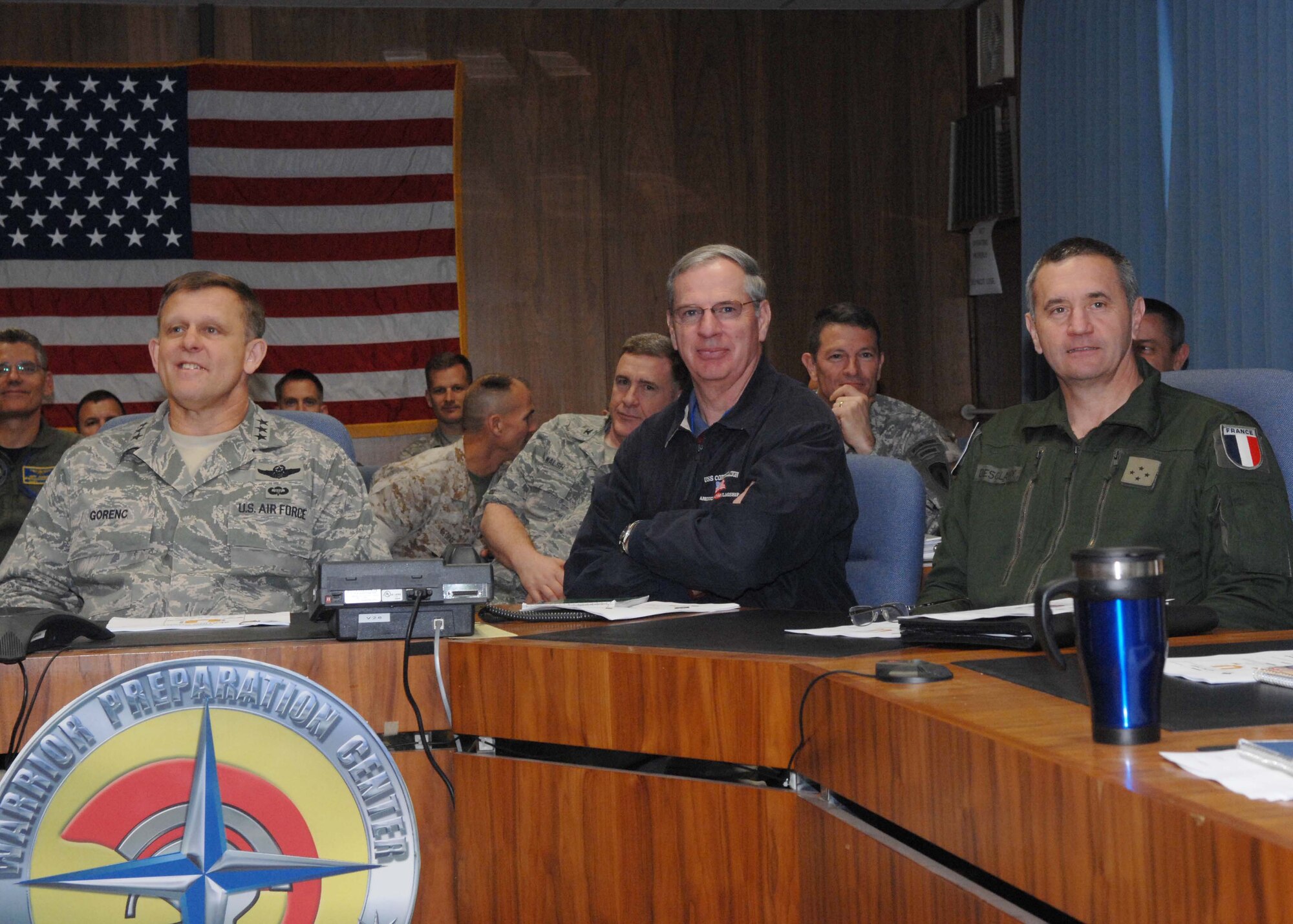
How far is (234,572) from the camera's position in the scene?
2.22 m

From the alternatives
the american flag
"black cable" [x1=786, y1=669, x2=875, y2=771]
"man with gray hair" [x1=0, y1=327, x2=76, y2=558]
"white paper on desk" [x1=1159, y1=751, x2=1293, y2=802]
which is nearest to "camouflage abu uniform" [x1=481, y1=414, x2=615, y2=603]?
"man with gray hair" [x1=0, y1=327, x2=76, y2=558]

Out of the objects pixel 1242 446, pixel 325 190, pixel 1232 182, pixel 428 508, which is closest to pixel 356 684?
pixel 1242 446

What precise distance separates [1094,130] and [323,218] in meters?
3.18

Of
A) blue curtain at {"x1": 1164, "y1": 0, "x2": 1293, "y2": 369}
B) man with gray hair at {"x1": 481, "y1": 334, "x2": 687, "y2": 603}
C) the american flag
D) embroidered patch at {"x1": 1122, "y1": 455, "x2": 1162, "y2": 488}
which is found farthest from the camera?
the american flag

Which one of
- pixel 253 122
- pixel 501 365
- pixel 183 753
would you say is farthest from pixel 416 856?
pixel 253 122

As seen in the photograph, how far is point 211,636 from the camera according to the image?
5.62 ft

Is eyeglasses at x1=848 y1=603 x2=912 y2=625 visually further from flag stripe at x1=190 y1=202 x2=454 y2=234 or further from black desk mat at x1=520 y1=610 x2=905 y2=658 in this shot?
flag stripe at x1=190 y1=202 x2=454 y2=234

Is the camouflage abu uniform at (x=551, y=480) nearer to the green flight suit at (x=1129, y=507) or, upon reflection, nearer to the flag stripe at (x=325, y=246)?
the green flight suit at (x=1129, y=507)

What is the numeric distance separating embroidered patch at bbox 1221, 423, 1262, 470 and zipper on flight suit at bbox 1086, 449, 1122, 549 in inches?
6.4

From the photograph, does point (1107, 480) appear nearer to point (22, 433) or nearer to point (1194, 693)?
point (1194, 693)

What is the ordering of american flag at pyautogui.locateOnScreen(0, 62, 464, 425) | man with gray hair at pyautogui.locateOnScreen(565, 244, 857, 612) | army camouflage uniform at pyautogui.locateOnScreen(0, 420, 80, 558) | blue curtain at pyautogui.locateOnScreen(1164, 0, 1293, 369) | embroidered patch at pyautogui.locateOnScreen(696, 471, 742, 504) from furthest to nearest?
1. american flag at pyautogui.locateOnScreen(0, 62, 464, 425)
2. army camouflage uniform at pyautogui.locateOnScreen(0, 420, 80, 558)
3. blue curtain at pyautogui.locateOnScreen(1164, 0, 1293, 369)
4. embroidered patch at pyautogui.locateOnScreen(696, 471, 742, 504)
5. man with gray hair at pyautogui.locateOnScreen(565, 244, 857, 612)

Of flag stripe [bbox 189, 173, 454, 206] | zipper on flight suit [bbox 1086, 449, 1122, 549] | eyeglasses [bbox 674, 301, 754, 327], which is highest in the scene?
flag stripe [bbox 189, 173, 454, 206]

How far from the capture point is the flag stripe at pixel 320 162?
5.58 metres

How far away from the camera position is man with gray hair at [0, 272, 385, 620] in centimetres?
221
